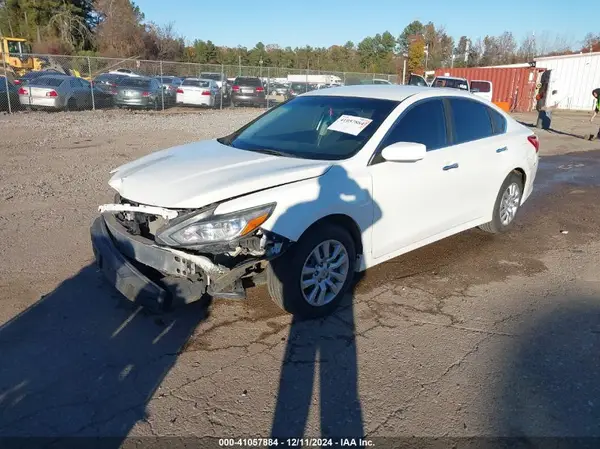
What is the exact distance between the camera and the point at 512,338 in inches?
144

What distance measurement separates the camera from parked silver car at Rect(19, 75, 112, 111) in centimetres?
1806

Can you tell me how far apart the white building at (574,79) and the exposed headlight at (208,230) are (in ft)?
116

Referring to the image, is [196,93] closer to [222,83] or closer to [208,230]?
[222,83]

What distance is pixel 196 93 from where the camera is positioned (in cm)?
2355

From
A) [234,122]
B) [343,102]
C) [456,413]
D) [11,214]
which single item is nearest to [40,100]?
[234,122]

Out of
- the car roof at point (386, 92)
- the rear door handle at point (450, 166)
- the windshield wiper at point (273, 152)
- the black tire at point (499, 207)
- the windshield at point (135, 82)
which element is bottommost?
the black tire at point (499, 207)

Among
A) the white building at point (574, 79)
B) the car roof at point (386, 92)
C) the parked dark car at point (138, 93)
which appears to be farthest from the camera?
the white building at point (574, 79)

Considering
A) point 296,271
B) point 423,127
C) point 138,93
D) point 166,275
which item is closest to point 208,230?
point 166,275

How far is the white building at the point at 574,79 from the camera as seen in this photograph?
110 ft

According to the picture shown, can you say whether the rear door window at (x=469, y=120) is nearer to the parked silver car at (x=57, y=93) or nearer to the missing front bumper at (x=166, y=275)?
the missing front bumper at (x=166, y=275)

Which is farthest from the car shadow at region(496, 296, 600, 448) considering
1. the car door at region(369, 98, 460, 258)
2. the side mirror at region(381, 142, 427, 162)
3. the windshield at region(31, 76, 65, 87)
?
the windshield at region(31, 76, 65, 87)

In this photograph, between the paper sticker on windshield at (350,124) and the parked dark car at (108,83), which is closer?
the paper sticker on windshield at (350,124)

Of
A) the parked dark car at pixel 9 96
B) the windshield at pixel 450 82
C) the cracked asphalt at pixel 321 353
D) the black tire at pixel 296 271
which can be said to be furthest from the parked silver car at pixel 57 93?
the black tire at pixel 296 271

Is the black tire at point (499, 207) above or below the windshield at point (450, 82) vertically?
below
